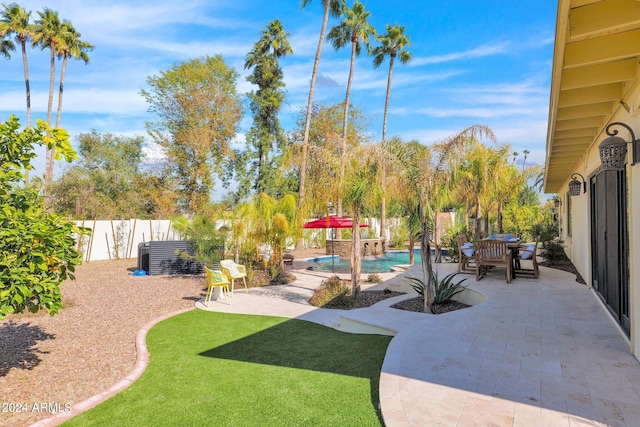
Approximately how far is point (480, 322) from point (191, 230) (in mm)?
10142

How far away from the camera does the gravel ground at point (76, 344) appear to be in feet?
13.6

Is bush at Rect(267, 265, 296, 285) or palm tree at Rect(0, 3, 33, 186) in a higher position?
palm tree at Rect(0, 3, 33, 186)

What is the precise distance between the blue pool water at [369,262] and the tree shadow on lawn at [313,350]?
28.8ft

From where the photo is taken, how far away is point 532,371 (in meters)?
3.78

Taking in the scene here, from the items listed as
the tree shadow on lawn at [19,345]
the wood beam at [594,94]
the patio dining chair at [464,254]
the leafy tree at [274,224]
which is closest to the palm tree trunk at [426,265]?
the wood beam at [594,94]

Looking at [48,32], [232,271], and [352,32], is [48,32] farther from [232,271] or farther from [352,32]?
[232,271]

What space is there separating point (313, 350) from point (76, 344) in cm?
391

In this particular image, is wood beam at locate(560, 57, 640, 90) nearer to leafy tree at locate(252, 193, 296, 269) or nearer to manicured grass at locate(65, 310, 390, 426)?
manicured grass at locate(65, 310, 390, 426)

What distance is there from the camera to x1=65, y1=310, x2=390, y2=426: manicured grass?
3.43m

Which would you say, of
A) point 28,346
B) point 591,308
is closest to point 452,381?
point 591,308

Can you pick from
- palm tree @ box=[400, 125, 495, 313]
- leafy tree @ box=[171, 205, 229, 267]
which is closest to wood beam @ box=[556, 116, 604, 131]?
palm tree @ box=[400, 125, 495, 313]

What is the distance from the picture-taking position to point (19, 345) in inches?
224

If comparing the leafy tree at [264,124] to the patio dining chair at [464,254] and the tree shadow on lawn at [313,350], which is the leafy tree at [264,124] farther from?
the tree shadow on lawn at [313,350]

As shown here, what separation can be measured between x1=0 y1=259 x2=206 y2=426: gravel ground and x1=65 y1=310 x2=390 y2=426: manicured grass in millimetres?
511
